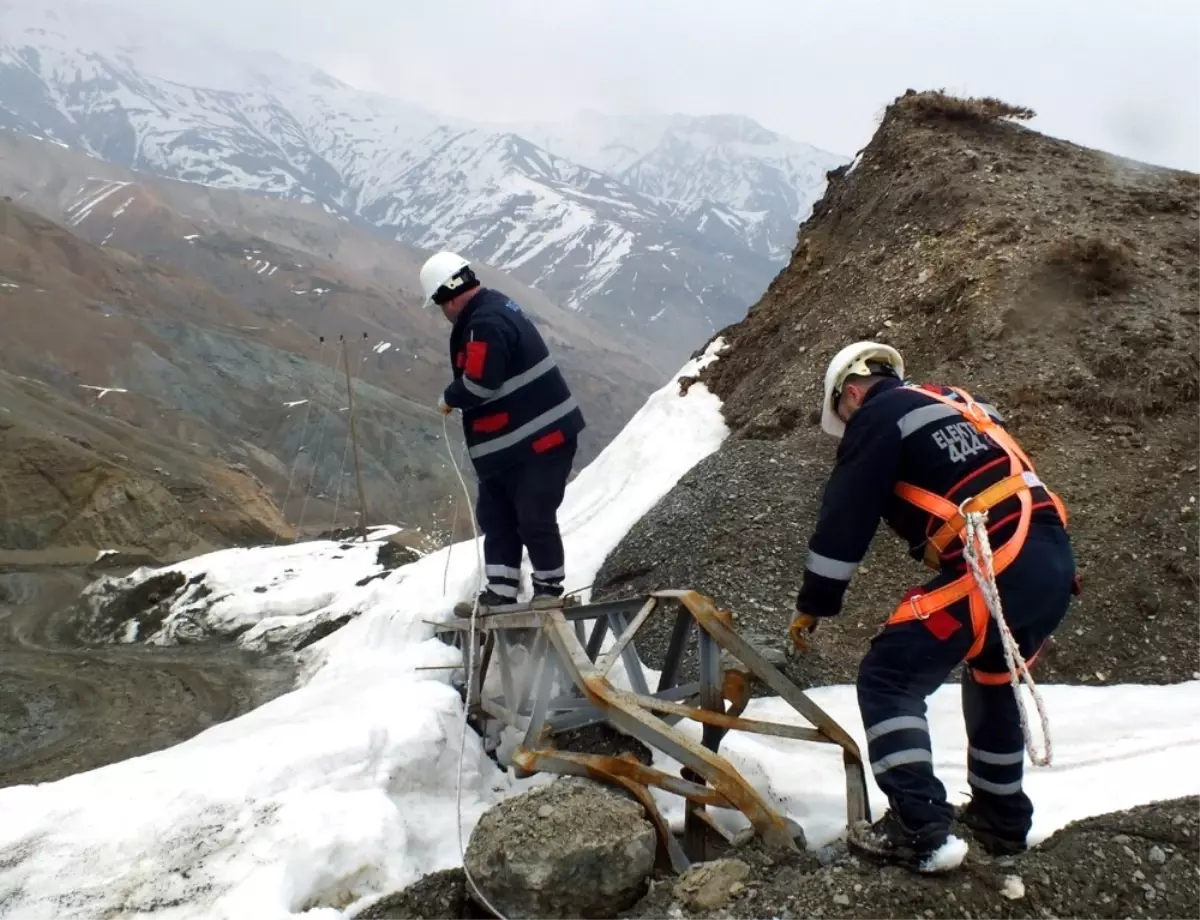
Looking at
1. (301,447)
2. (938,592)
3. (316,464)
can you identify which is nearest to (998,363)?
(938,592)

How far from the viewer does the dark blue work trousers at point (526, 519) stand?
5.54 meters

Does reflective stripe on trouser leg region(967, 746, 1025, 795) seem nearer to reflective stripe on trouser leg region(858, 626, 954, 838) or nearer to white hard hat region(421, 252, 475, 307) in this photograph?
reflective stripe on trouser leg region(858, 626, 954, 838)

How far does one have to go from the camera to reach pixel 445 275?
5.48 meters

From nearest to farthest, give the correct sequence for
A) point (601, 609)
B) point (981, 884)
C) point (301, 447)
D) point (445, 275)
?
1. point (981, 884)
2. point (601, 609)
3. point (445, 275)
4. point (301, 447)

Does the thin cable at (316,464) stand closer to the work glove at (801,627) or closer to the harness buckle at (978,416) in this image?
the work glove at (801,627)

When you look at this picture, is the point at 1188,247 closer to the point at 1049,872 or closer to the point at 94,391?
the point at 1049,872

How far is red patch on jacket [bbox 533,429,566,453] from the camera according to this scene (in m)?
5.51

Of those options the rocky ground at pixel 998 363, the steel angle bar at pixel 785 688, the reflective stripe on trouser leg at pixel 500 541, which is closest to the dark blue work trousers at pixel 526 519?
the reflective stripe on trouser leg at pixel 500 541

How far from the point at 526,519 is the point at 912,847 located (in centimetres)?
315

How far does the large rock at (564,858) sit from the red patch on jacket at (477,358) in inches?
105

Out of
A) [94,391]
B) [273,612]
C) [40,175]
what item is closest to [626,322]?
[40,175]

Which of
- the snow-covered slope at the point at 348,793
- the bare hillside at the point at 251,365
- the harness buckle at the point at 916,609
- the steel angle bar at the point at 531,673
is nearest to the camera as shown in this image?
the harness buckle at the point at 916,609

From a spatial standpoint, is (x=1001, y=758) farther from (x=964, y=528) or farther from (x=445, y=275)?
(x=445, y=275)

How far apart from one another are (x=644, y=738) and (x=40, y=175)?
168318mm
